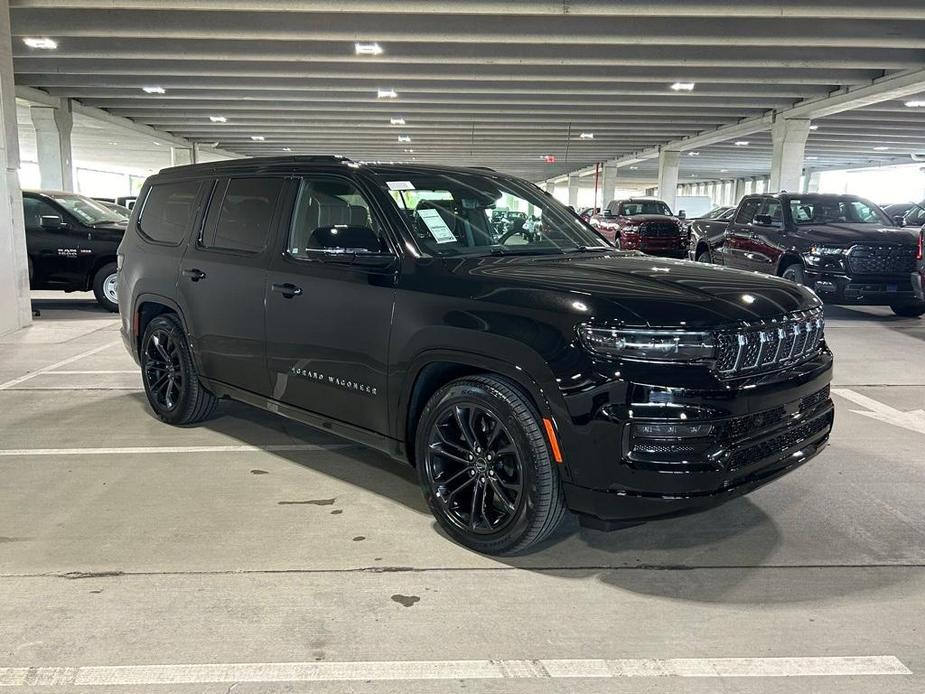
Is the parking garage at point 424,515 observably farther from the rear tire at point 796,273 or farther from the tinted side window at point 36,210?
the tinted side window at point 36,210

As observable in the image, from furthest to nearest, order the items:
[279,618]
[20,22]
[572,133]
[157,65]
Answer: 1. [572,133]
2. [157,65]
3. [20,22]
4. [279,618]

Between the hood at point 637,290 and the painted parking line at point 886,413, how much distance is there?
104 inches

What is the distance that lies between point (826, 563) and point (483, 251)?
2251 mm

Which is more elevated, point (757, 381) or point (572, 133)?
point (572, 133)

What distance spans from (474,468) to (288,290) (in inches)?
61.4

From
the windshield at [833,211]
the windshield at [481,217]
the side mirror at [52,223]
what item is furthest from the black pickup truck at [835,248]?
the side mirror at [52,223]

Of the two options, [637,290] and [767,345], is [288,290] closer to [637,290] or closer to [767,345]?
[637,290]

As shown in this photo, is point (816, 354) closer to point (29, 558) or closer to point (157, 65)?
point (29, 558)

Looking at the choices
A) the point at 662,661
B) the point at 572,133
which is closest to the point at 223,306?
the point at 662,661

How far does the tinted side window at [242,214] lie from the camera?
4562 millimetres

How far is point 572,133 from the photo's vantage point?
26922mm

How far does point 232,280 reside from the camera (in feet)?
15.3

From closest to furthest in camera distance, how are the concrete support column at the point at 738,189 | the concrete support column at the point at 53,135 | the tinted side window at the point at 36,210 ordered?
the tinted side window at the point at 36,210 → the concrete support column at the point at 53,135 → the concrete support column at the point at 738,189

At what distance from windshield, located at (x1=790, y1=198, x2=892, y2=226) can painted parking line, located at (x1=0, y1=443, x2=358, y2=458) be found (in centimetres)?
902
